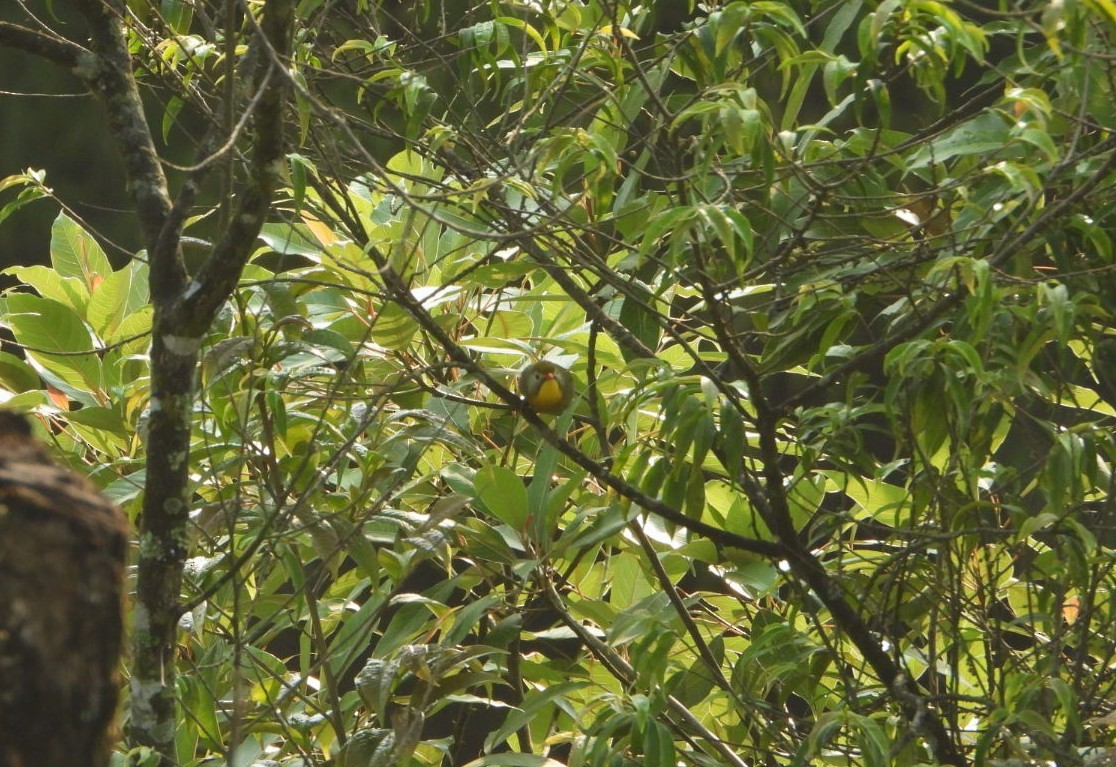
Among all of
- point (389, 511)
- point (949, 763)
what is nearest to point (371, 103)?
point (389, 511)

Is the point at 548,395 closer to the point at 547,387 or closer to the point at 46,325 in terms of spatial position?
the point at 547,387

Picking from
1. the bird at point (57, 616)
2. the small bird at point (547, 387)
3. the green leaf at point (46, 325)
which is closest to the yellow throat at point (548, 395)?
the small bird at point (547, 387)

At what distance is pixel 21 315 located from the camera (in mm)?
1357

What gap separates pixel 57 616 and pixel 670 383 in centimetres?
58

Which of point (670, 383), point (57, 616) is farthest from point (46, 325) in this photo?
point (57, 616)

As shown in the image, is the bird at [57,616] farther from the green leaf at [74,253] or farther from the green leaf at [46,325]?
the green leaf at [74,253]

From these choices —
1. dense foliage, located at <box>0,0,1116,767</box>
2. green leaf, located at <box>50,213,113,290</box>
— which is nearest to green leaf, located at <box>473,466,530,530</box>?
dense foliage, located at <box>0,0,1116,767</box>

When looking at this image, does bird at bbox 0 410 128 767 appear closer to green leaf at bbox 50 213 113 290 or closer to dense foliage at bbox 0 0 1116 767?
dense foliage at bbox 0 0 1116 767

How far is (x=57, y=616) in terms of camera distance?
45 cm

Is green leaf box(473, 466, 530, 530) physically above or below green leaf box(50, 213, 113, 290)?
below

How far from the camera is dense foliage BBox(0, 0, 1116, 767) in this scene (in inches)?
37.6

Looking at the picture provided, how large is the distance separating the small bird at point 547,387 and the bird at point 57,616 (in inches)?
27.1

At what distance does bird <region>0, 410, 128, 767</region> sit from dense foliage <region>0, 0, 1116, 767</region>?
0.42 metres

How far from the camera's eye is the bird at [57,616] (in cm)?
45
